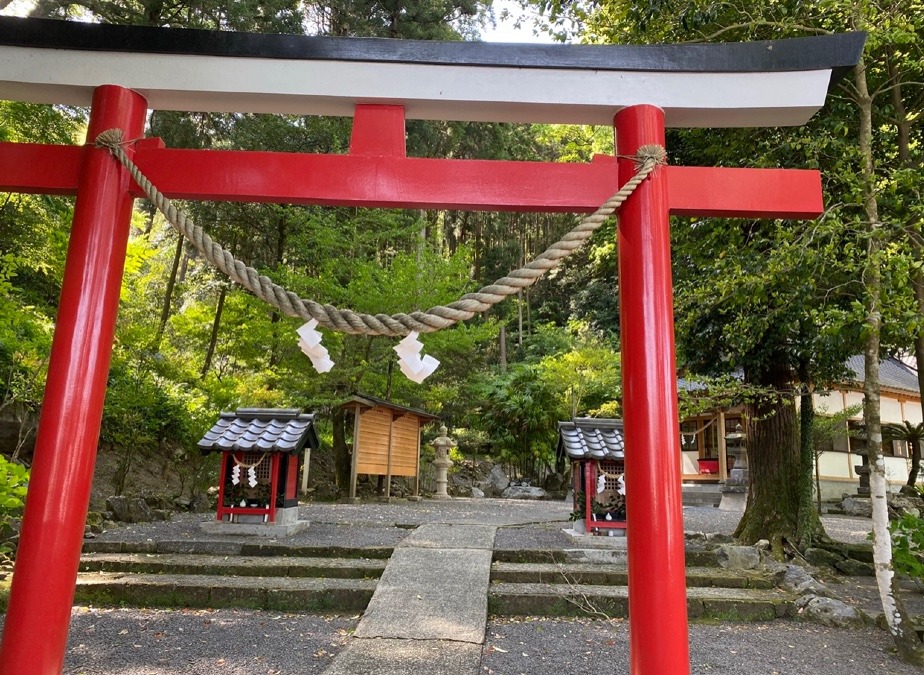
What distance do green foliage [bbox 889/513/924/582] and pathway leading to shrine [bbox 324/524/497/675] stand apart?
3.17m

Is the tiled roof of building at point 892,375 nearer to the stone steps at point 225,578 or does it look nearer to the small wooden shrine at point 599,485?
the small wooden shrine at point 599,485

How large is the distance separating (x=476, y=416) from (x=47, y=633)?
16.4 m

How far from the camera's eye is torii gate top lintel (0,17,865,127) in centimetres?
266

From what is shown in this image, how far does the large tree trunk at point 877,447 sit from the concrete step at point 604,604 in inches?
41.7

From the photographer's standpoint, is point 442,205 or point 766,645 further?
point 766,645

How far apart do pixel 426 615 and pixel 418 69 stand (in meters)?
3.88

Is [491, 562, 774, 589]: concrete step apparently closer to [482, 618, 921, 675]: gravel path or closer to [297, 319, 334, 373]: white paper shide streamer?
[482, 618, 921, 675]: gravel path

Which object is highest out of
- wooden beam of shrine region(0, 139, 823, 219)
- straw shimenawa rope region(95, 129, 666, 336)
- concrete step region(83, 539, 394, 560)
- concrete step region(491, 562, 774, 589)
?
wooden beam of shrine region(0, 139, 823, 219)

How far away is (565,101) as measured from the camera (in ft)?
8.82

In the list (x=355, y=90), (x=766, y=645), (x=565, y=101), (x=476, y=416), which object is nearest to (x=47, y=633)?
(x=355, y=90)

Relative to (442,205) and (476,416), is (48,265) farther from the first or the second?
(476,416)

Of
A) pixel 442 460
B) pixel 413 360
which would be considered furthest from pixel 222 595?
pixel 442 460

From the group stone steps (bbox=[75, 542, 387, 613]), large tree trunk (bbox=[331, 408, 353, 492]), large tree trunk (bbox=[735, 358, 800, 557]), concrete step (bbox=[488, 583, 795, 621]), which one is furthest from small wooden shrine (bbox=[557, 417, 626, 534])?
large tree trunk (bbox=[331, 408, 353, 492])

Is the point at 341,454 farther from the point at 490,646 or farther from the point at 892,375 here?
the point at 892,375
